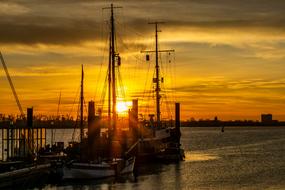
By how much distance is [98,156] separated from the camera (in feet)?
246

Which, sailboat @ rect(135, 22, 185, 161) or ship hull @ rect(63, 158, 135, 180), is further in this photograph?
sailboat @ rect(135, 22, 185, 161)

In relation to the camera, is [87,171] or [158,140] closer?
[87,171]

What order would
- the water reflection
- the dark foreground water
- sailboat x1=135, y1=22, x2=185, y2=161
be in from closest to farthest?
1. the dark foreground water
2. sailboat x1=135, y1=22, x2=185, y2=161
3. the water reflection

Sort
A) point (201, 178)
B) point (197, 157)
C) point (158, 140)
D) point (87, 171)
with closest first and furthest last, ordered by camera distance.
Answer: point (87, 171), point (201, 178), point (158, 140), point (197, 157)

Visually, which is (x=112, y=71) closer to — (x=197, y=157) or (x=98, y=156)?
(x=98, y=156)

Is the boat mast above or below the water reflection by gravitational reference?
above

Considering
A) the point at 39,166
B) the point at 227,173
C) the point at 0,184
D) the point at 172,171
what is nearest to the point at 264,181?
the point at 227,173

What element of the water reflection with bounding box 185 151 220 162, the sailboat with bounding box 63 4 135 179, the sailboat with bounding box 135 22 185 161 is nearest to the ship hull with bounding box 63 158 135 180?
the sailboat with bounding box 63 4 135 179

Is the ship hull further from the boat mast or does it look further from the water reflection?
the water reflection

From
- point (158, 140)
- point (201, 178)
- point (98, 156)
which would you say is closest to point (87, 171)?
point (98, 156)

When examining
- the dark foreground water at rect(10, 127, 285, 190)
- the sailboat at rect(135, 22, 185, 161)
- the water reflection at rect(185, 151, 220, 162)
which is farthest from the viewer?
the water reflection at rect(185, 151, 220, 162)

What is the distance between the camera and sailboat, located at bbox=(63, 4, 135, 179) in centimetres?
6700

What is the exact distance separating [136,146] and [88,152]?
19755 millimetres

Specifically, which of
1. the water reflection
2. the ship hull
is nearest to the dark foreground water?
the ship hull
